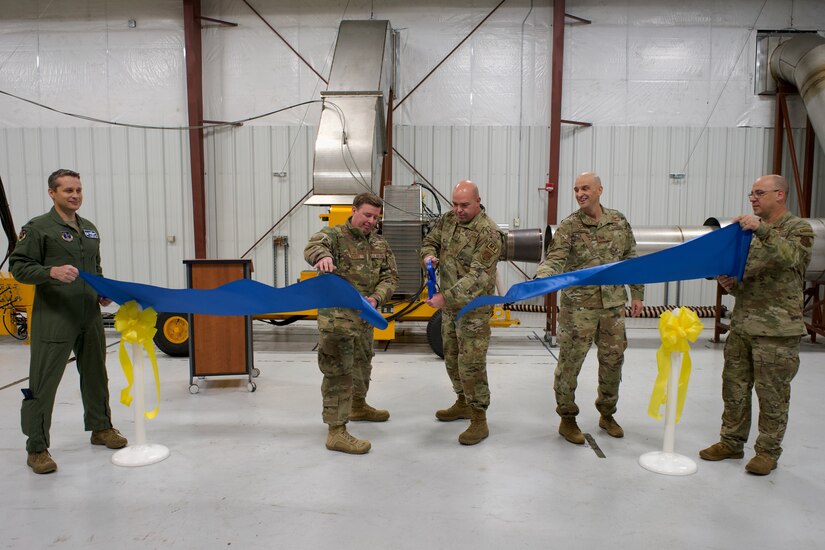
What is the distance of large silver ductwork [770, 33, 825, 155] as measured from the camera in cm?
679

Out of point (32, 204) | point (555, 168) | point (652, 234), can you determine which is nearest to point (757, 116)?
point (555, 168)

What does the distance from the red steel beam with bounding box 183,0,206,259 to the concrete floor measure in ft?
13.4

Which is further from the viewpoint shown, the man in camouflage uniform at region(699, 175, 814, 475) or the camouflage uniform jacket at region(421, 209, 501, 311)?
the camouflage uniform jacket at region(421, 209, 501, 311)

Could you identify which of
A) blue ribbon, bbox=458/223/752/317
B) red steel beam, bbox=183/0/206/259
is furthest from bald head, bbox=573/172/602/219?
red steel beam, bbox=183/0/206/259

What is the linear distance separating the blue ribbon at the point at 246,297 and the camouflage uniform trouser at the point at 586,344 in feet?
3.80

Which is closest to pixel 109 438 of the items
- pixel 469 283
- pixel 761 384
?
pixel 469 283

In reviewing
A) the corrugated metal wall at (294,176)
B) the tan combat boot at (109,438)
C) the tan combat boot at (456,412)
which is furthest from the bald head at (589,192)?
the corrugated metal wall at (294,176)

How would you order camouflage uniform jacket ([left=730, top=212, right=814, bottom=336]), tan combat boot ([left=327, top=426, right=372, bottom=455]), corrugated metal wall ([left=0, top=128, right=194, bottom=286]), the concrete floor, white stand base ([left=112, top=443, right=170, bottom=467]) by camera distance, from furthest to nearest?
corrugated metal wall ([left=0, top=128, right=194, bottom=286]), tan combat boot ([left=327, top=426, right=372, bottom=455]), white stand base ([left=112, top=443, right=170, bottom=467]), camouflage uniform jacket ([left=730, top=212, right=814, bottom=336]), the concrete floor

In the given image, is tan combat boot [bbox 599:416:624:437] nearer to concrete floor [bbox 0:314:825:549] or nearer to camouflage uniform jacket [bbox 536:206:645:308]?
concrete floor [bbox 0:314:825:549]

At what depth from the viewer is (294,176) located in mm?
8133

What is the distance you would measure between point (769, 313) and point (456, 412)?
6.56 ft

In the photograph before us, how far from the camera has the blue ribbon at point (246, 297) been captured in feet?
9.63

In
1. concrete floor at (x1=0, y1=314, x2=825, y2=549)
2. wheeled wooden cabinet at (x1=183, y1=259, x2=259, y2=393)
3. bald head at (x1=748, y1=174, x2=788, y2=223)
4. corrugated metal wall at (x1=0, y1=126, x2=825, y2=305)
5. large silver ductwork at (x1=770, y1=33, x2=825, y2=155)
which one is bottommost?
concrete floor at (x1=0, y1=314, x2=825, y2=549)

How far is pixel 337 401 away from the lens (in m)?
3.19
